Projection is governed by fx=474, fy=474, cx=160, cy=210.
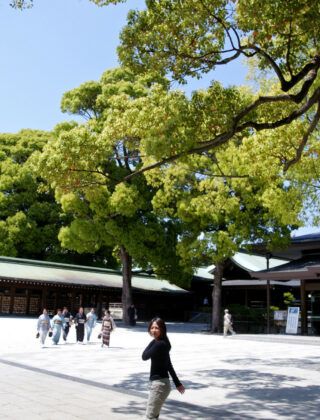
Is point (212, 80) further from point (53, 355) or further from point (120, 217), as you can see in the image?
point (120, 217)

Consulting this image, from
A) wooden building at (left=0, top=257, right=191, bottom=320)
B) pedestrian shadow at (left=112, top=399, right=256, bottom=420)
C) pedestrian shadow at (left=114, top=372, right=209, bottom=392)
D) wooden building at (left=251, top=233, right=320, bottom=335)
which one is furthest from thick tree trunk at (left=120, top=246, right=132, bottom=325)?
pedestrian shadow at (left=112, top=399, right=256, bottom=420)

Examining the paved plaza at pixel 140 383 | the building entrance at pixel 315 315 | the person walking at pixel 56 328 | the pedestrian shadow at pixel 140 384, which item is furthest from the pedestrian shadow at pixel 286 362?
the building entrance at pixel 315 315

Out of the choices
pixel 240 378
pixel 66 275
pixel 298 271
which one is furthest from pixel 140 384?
pixel 66 275

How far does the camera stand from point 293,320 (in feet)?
82.9

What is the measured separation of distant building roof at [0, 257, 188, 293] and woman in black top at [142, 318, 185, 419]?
26.2 meters

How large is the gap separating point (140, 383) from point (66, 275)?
25796 millimetres

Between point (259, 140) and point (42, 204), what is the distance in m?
29.8

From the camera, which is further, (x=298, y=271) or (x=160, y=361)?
(x=298, y=271)

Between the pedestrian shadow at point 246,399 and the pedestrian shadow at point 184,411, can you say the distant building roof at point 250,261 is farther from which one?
the pedestrian shadow at point 184,411

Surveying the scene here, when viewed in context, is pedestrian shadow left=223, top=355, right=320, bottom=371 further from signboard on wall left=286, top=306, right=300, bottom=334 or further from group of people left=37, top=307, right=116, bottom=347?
Answer: signboard on wall left=286, top=306, right=300, bottom=334

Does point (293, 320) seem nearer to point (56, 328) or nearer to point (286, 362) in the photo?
point (286, 362)

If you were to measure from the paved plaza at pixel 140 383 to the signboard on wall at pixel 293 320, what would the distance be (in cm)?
709

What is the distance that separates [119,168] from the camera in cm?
3052

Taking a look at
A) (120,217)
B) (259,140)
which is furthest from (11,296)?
(259,140)
